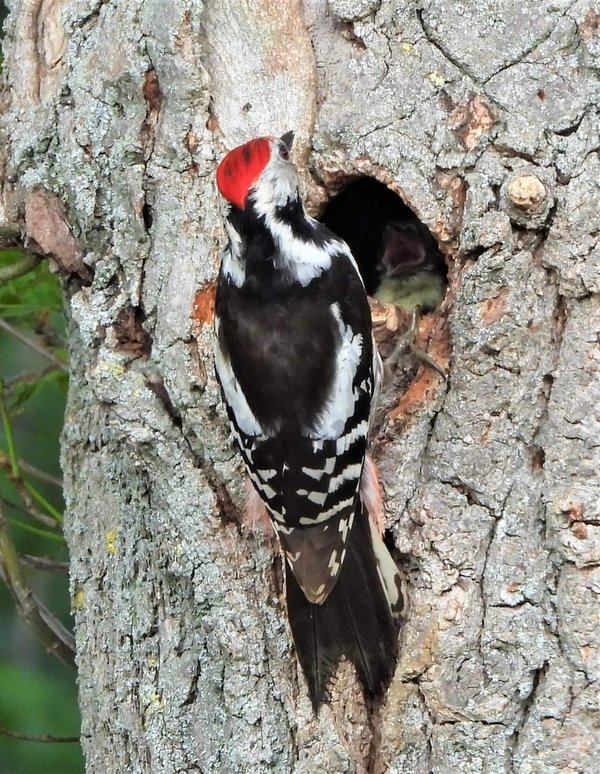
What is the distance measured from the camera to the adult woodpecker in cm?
257

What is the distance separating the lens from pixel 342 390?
2676 mm

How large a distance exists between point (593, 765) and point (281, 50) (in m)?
1.92

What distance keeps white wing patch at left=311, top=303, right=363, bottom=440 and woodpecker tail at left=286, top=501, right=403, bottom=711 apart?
0.85 ft

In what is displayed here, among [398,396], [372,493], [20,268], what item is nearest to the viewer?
[372,493]

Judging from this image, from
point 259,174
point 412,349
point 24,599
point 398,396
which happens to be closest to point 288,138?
point 259,174

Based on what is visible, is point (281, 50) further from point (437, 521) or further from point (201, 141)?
point (437, 521)

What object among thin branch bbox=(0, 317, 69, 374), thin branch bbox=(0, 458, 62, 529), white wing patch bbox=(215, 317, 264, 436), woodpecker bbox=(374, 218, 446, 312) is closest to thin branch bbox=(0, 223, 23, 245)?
thin branch bbox=(0, 317, 69, 374)

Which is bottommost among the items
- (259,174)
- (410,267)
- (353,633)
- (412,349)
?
(353,633)

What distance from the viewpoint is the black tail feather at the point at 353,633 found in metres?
2.55

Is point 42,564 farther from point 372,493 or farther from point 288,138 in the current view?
point 288,138

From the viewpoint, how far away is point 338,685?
2.56 meters

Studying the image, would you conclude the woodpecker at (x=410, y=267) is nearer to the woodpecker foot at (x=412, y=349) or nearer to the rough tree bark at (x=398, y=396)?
the woodpecker foot at (x=412, y=349)

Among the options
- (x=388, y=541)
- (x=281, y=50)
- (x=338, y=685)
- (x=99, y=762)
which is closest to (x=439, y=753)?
(x=338, y=685)

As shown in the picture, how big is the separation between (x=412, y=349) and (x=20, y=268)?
1.12 m
